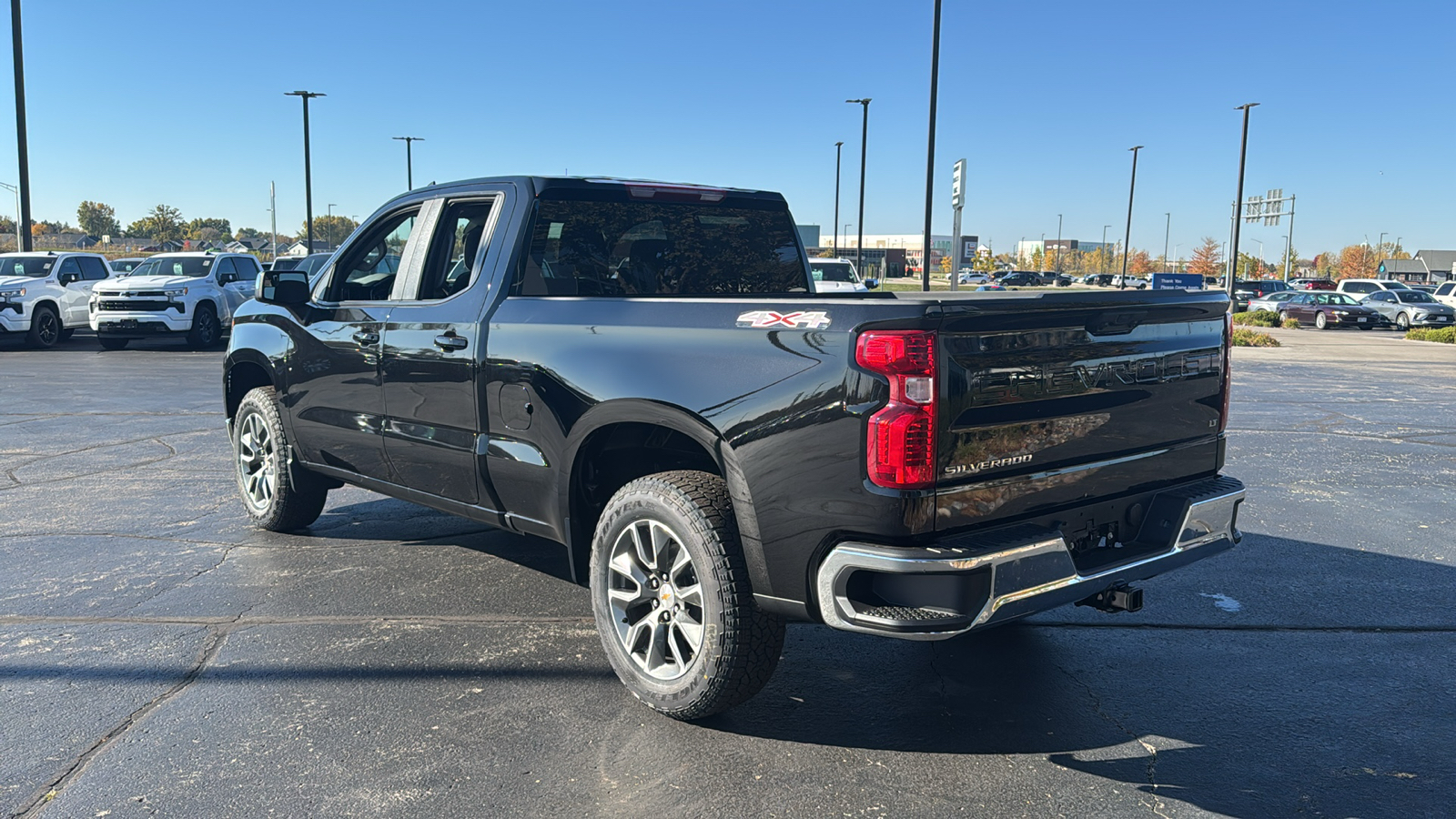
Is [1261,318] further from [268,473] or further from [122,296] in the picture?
[268,473]

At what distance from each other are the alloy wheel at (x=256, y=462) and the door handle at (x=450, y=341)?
6.43 feet

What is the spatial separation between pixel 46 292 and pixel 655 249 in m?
20.3

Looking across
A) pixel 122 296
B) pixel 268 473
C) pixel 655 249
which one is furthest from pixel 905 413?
pixel 122 296

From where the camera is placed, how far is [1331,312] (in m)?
37.2

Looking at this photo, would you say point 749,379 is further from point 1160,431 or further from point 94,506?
point 94,506

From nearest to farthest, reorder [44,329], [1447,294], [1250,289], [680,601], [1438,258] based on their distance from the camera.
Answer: [680,601] < [44,329] < [1447,294] < [1250,289] < [1438,258]

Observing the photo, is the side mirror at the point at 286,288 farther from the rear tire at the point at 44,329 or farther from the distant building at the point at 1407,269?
the distant building at the point at 1407,269

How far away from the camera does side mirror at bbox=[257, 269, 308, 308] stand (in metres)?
5.56

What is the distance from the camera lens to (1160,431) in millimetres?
3881

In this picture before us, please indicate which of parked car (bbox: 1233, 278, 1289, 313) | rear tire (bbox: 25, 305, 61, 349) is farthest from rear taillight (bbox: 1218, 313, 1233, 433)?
parked car (bbox: 1233, 278, 1289, 313)

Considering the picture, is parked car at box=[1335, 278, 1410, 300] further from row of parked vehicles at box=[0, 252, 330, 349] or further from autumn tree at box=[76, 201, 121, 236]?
autumn tree at box=[76, 201, 121, 236]

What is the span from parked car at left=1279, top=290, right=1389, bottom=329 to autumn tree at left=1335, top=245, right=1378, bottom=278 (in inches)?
3806

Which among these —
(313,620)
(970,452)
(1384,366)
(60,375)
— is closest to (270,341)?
(313,620)

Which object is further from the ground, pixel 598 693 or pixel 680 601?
pixel 680 601
